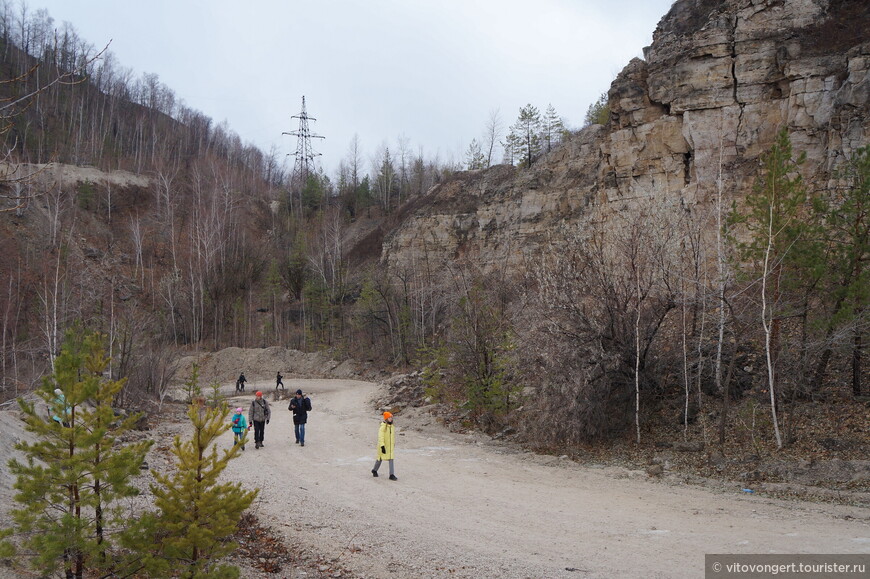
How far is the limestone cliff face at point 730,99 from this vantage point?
22219 mm

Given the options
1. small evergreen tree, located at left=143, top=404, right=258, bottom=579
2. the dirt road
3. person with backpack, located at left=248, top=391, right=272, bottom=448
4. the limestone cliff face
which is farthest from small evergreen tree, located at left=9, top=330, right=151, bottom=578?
the limestone cliff face

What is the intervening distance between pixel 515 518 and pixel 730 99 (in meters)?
24.5

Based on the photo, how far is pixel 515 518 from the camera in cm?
876

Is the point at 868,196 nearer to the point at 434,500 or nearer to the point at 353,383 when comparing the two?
the point at 434,500

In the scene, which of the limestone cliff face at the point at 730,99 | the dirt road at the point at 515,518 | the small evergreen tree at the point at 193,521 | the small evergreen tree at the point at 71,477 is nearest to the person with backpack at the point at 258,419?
the dirt road at the point at 515,518

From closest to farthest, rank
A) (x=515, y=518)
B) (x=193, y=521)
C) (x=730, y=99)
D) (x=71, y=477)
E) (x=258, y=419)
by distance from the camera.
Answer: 1. (x=71, y=477)
2. (x=193, y=521)
3. (x=515, y=518)
4. (x=258, y=419)
5. (x=730, y=99)

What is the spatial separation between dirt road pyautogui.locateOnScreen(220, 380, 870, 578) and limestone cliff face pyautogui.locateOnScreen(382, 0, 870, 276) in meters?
11.0

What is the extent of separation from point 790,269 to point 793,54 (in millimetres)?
16160

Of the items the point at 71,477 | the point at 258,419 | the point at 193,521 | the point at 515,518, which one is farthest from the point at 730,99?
the point at 71,477

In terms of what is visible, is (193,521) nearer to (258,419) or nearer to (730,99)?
(258,419)

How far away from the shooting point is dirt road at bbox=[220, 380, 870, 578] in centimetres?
688

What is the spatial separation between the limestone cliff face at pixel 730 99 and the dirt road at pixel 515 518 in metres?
11.0

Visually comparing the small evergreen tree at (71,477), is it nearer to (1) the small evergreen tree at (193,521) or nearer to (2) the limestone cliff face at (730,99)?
(1) the small evergreen tree at (193,521)

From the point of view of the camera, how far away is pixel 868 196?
12.2 m
